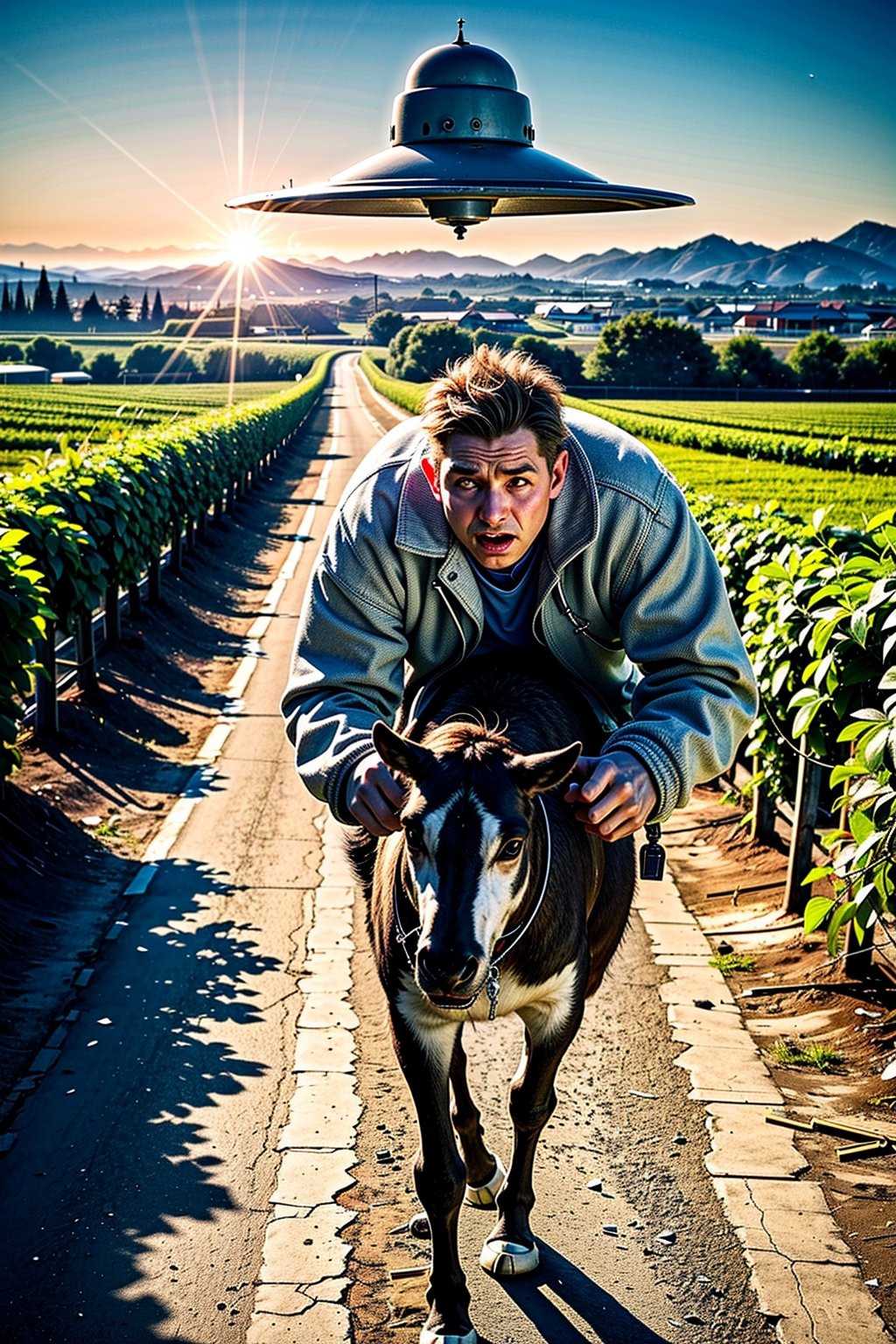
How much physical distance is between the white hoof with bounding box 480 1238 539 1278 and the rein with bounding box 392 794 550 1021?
1.08m

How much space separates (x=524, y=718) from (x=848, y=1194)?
233 centimetres

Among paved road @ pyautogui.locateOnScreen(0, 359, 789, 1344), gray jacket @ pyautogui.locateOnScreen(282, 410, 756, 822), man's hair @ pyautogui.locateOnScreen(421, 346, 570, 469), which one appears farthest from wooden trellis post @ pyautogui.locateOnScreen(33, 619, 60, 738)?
man's hair @ pyautogui.locateOnScreen(421, 346, 570, 469)

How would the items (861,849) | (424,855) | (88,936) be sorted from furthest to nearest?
(88,936), (861,849), (424,855)

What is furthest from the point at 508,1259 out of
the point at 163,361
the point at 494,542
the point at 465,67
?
the point at 163,361

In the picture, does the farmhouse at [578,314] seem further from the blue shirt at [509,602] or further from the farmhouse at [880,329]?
the blue shirt at [509,602]

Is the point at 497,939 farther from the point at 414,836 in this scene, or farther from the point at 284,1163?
the point at 284,1163

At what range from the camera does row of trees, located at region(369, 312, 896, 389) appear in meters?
35.8

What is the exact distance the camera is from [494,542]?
4.02 meters

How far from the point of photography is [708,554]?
173 inches

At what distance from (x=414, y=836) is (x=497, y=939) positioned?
0.36 meters

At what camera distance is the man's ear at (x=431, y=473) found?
4.16 meters

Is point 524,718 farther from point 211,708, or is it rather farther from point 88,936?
point 211,708

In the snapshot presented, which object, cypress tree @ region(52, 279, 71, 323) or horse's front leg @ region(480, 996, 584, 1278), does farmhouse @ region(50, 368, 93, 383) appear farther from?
horse's front leg @ region(480, 996, 584, 1278)

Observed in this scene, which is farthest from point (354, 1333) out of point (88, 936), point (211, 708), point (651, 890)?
point (211, 708)
